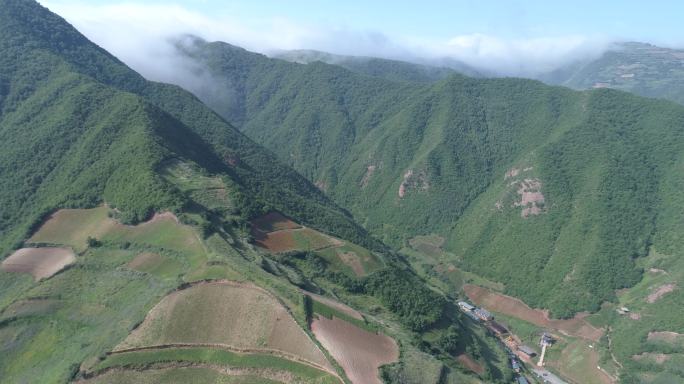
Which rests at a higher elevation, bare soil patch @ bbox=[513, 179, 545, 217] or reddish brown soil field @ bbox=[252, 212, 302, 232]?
bare soil patch @ bbox=[513, 179, 545, 217]

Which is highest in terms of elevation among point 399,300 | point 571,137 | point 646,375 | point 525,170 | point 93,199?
point 571,137

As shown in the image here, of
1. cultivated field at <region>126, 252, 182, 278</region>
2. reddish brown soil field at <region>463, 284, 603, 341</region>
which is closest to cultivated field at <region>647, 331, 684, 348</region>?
reddish brown soil field at <region>463, 284, 603, 341</region>

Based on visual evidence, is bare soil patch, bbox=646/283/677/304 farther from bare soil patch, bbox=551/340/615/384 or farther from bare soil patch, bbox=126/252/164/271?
bare soil patch, bbox=126/252/164/271

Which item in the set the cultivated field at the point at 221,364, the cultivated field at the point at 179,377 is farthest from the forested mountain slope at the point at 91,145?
the cultivated field at the point at 179,377

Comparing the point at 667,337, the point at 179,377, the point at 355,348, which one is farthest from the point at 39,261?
the point at 667,337

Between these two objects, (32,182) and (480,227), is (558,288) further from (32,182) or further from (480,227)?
(32,182)

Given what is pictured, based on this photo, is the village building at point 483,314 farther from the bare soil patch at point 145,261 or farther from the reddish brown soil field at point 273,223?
the bare soil patch at point 145,261

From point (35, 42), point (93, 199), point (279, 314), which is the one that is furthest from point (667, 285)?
point (35, 42)

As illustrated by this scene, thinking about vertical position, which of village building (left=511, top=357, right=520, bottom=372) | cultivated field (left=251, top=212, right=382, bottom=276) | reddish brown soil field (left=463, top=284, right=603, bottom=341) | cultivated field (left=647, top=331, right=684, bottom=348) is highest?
cultivated field (left=251, top=212, right=382, bottom=276)
